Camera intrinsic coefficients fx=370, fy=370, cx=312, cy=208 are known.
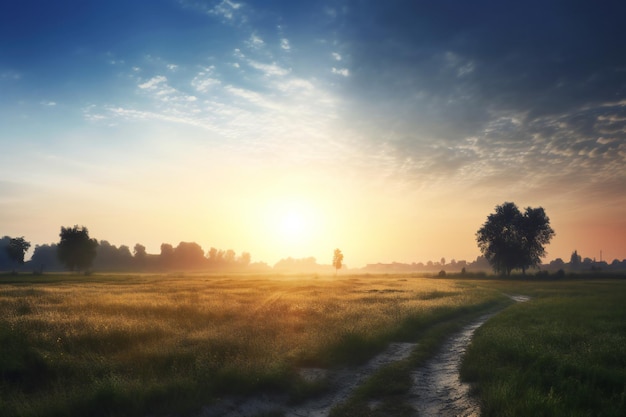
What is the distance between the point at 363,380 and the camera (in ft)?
40.4

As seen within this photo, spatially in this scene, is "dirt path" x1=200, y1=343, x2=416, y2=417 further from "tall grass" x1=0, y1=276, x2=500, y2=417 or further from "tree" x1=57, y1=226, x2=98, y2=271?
"tree" x1=57, y1=226, x2=98, y2=271

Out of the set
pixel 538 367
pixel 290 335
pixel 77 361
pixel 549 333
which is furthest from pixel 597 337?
pixel 77 361

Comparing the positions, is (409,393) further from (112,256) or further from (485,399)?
(112,256)

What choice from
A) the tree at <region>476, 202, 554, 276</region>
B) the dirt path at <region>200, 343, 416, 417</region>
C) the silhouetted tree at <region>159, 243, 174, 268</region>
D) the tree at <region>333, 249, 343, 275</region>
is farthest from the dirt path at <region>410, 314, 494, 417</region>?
the silhouetted tree at <region>159, 243, 174, 268</region>

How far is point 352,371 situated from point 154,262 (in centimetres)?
19649

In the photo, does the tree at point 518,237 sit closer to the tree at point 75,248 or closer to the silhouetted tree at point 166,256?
the tree at point 75,248

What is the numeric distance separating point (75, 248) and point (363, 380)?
110m

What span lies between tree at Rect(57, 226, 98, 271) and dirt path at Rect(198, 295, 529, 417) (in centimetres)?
10850

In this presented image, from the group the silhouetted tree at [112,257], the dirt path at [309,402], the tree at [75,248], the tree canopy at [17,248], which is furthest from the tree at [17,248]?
the dirt path at [309,402]

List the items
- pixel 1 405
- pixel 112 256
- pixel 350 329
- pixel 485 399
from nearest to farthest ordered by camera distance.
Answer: pixel 1 405
pixel 485 399
pixel 350 329
pixel 112 256

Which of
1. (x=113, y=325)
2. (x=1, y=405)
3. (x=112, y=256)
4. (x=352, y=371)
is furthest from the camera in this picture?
(x=112, y=256)

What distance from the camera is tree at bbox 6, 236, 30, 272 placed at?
9988 cm

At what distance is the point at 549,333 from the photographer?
1686 centimetres

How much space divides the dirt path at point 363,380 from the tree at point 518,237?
8619 centimetres
